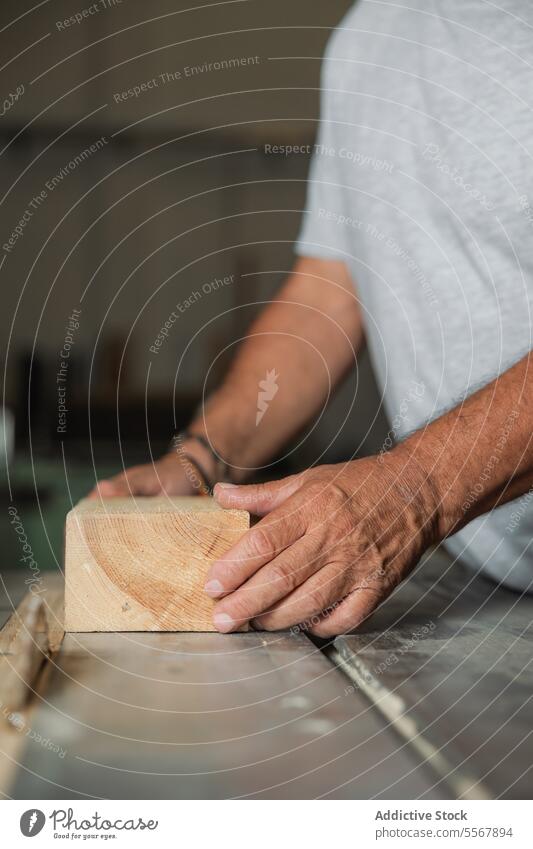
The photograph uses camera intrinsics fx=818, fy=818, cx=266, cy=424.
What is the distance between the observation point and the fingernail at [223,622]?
0.46 metres

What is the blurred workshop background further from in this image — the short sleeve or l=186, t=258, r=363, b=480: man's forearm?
l=186, t=258, r=363, b=480: man's forearm

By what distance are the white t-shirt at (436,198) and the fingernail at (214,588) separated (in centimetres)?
26

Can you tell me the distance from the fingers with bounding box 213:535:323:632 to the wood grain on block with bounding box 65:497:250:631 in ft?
0.05

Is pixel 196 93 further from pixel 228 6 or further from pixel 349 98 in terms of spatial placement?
pixel 349 98

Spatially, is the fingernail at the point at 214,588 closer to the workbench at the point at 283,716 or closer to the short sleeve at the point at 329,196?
the workbench at the point at 283,716

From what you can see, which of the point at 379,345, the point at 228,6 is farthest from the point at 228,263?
the point at 379,345

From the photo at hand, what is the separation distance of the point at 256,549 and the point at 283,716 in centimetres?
12

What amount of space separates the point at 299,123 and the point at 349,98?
47 centimetres

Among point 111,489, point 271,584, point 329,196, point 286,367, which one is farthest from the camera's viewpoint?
point 329,196

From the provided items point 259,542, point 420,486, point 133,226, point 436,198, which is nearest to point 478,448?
point 420,486

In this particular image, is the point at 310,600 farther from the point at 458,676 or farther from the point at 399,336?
the point at 399,336

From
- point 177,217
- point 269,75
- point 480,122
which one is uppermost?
point 269,75

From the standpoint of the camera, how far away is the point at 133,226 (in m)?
1.83

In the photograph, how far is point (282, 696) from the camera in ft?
1.19
